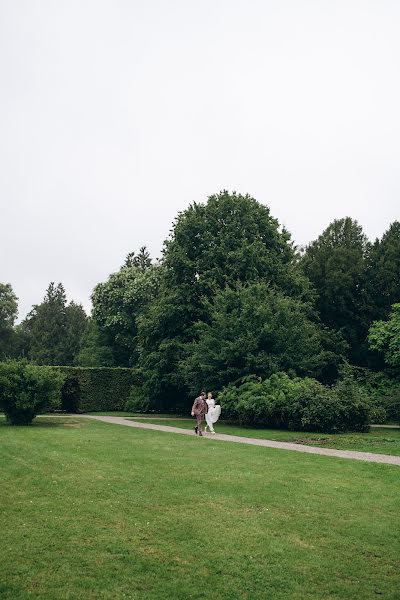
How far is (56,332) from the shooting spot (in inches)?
3580

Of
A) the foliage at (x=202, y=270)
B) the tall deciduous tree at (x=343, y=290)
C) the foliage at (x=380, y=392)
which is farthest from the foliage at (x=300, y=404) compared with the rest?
the tall deciduous tree at (x=343, y=290)

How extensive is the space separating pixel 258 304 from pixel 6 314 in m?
58.5

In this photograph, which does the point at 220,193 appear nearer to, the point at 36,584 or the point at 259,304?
the point at 259,304

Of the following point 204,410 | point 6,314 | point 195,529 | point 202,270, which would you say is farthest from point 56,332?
point 195,529

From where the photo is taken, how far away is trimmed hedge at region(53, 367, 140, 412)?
41.1m

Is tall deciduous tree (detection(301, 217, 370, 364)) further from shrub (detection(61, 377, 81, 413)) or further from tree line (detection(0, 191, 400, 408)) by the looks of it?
shrub (detection(61, 377, 81, 413))

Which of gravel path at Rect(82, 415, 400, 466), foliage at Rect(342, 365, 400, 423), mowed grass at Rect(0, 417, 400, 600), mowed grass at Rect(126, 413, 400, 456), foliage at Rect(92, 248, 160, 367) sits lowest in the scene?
mowed grass at Rect(0, 417, 400, 600)

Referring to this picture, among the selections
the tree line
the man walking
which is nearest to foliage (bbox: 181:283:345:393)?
the tree line

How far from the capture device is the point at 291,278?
3878cm

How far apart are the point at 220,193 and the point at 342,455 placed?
26.7 metres

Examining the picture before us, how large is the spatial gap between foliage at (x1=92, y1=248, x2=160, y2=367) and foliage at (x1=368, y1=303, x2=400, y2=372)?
25.8 meters

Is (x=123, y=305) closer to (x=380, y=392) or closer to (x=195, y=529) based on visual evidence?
(x=380, y=392)

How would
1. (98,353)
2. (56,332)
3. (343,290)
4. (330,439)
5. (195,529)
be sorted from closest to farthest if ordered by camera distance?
(195,529), (330,439), (343,290), (98,353), (56,332)

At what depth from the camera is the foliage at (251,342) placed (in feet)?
97.9
